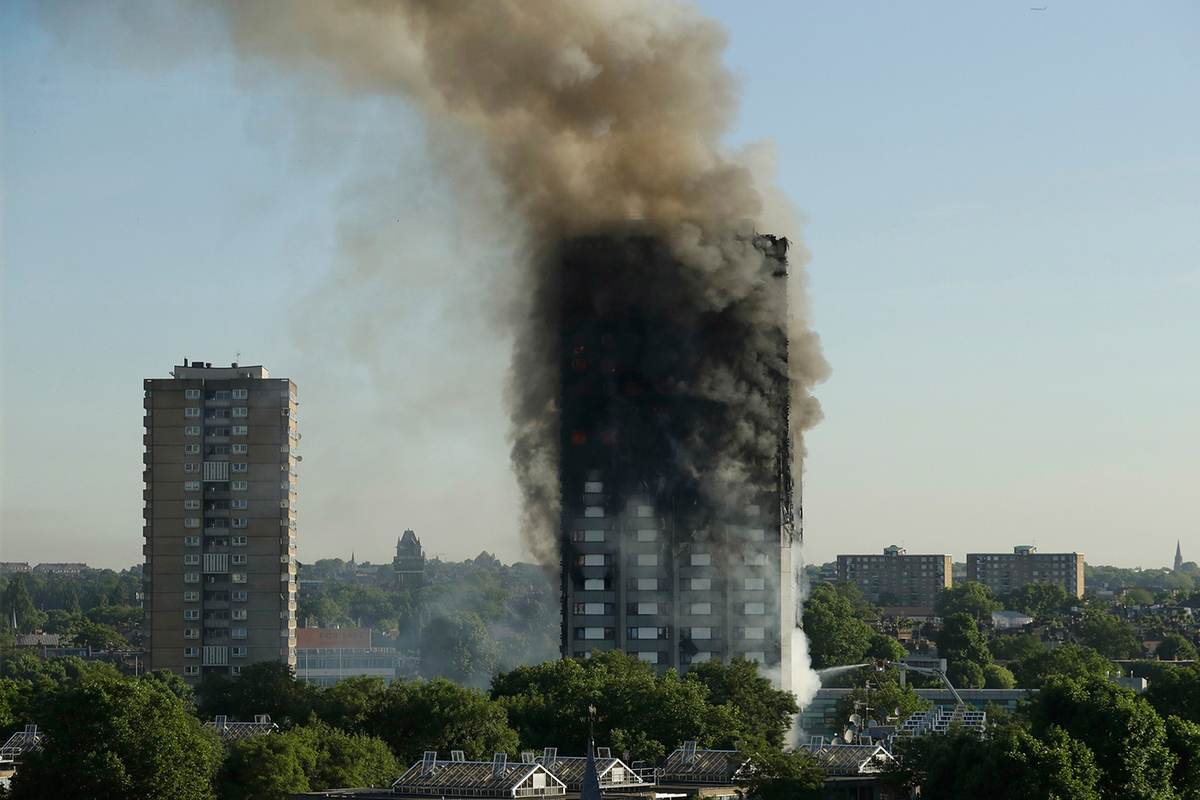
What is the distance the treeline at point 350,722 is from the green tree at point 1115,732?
1688 centimetres

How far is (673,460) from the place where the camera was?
166m

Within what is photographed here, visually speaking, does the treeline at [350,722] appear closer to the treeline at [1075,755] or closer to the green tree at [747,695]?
the green tree at [747,695]

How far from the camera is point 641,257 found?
6594 inches

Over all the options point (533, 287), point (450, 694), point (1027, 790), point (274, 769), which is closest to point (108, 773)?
point (274, 769)

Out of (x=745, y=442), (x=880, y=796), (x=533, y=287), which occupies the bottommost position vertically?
(x=880, y=796)

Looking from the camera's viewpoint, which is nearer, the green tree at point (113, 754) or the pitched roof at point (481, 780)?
the green tree at point (113, 754)

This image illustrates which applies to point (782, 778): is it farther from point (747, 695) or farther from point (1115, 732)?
point (747, 695)

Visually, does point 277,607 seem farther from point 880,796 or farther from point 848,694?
point 880,796

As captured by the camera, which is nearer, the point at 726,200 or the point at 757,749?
the point at 757,749

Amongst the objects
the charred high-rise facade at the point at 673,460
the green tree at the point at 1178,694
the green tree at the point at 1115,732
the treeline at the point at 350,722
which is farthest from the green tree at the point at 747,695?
the green tree at the point at 1115,732

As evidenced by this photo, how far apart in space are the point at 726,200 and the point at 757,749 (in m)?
66.1

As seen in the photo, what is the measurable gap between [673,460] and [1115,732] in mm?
72974

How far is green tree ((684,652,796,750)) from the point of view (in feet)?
461

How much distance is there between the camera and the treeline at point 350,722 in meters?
96.4
